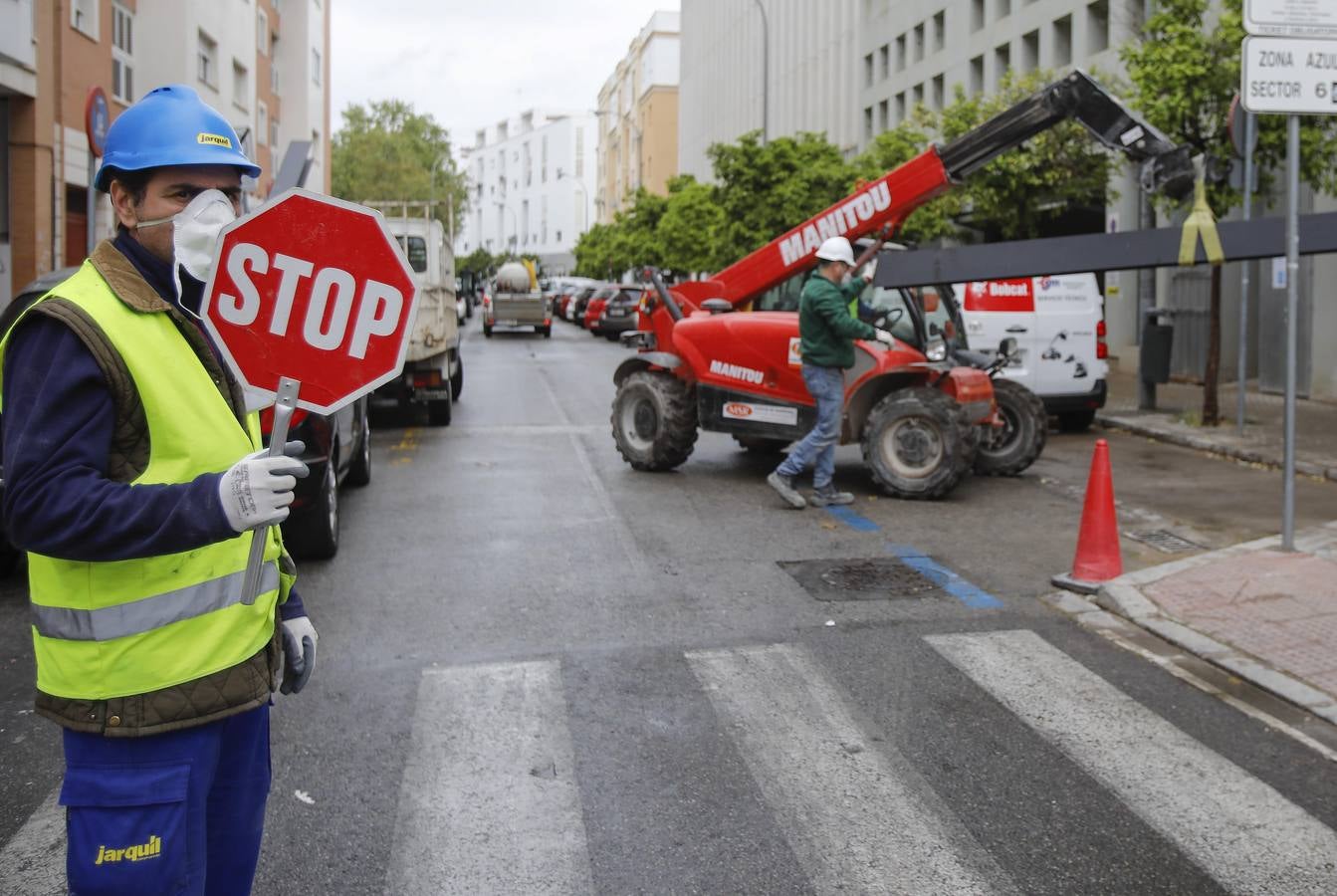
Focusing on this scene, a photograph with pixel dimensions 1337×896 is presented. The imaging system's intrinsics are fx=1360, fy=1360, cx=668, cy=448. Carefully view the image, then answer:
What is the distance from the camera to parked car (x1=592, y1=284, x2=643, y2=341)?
39688mm

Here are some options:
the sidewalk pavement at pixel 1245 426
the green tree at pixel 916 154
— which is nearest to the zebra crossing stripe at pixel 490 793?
the sidewalk pavement at pixel 1245 426

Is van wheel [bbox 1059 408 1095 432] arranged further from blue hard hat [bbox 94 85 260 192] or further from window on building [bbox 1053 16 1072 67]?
blue hard hat [bbox 94 85 260 192]

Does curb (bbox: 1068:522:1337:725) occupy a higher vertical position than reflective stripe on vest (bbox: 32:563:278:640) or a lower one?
lower

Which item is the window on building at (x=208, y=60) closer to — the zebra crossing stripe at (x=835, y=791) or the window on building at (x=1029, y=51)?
the window on building at (x=1029, y=51)

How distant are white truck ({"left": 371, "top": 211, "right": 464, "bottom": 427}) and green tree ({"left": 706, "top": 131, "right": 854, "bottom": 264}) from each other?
15.2m

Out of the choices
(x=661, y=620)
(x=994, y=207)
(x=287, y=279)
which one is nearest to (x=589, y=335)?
(x=994, y=207)

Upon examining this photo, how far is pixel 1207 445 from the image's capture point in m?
14.7

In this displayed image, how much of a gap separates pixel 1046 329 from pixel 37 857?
13601mm

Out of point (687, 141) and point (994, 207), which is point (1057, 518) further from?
point (687, 141)

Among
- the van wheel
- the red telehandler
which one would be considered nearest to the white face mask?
the red telehandler

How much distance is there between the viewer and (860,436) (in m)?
11.5

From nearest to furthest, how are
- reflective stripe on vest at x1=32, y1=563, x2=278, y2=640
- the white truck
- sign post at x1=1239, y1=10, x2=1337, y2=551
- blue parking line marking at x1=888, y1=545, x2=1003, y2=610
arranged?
reflective stripe on vest at x1=32, y1=563, x2=278, y2=640 < blue parking line marking at x1=888, y1=545, x2=1003, y2=610 < sign post at x1=1239, y1=10, x2=1337, y2=551 < the white truck

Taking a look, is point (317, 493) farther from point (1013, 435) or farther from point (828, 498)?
point (1013, 435)

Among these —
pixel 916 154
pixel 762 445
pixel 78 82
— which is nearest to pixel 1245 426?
pixel 762 445
